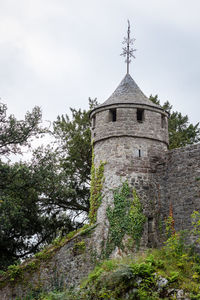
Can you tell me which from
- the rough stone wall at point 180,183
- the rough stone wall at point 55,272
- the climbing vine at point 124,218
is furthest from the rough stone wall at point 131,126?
the rough stone wall at point 55,272

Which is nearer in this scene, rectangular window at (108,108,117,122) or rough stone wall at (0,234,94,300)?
rough stone wall at (0,234,94,300)

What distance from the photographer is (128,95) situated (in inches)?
764

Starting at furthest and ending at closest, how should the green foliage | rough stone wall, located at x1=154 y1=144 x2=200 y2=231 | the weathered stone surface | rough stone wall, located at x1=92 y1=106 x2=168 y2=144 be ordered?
rough stone wall, located at x1=92 y1=106 x2=168 y2=144 < the weathered stone surface < rough stone wall, located at x1=154 y1=144 x2=200 y2=231 < the green foliage

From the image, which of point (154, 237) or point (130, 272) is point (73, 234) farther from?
point (130, 272)

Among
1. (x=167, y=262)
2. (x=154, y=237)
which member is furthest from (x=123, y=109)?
(x=167, y=262)

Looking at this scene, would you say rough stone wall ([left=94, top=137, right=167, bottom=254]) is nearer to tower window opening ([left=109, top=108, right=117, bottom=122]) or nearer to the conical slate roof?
tower window opening ([left=109, top=108, right=117, bottom=122])

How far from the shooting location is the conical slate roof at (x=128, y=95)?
18.9m

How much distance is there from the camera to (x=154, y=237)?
1697 centimetres

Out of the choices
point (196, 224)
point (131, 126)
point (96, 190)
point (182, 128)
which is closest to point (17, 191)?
point (96, 190)

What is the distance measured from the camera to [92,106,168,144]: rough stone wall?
60.1ft

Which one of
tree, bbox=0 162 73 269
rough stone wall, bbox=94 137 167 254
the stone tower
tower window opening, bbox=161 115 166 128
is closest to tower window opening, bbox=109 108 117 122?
the stone tower

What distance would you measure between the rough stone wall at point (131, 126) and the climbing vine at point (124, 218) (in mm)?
2291

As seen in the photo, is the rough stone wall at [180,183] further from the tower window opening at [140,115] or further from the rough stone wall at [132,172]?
the tower window opening at [140,115]

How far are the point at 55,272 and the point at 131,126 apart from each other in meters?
6.71
